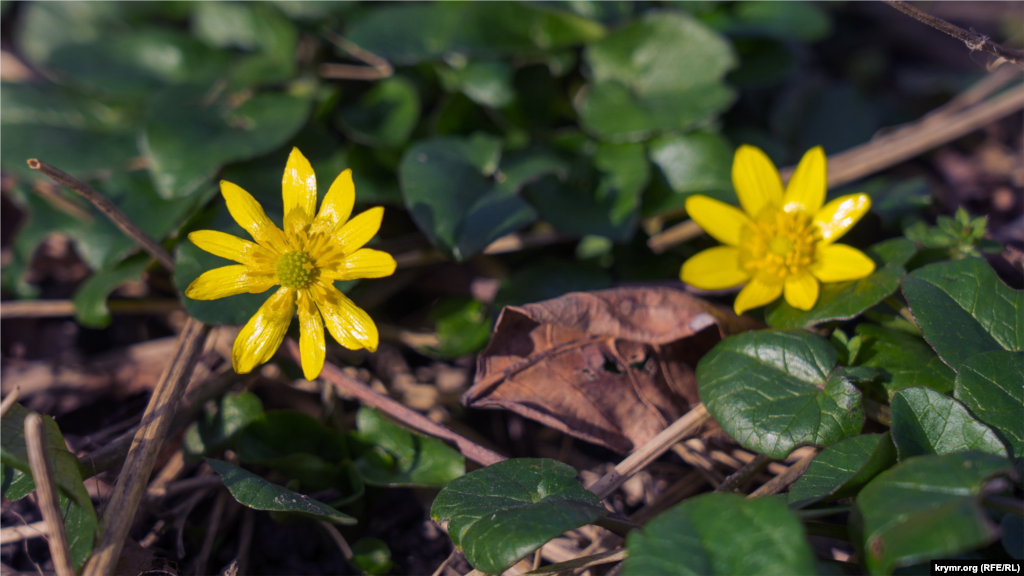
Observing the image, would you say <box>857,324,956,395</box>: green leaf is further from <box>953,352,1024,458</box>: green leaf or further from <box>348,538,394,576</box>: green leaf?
<box>348,538,394,576</box>: green leaf

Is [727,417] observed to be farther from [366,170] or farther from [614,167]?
[366,170]

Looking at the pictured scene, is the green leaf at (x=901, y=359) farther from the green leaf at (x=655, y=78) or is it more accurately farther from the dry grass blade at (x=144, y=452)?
the dry grass blade at (x=144, y=452)

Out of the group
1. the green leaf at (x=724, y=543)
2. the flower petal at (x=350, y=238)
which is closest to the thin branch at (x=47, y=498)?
the flower petal at (x=350, y=238)

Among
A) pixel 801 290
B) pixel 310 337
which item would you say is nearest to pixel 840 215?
pixel 801 290

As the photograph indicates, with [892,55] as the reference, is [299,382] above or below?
below

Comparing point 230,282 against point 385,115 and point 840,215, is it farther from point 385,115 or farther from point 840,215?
point 840,215

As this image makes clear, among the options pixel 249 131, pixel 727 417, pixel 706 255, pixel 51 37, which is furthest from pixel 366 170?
pixel 51 37
